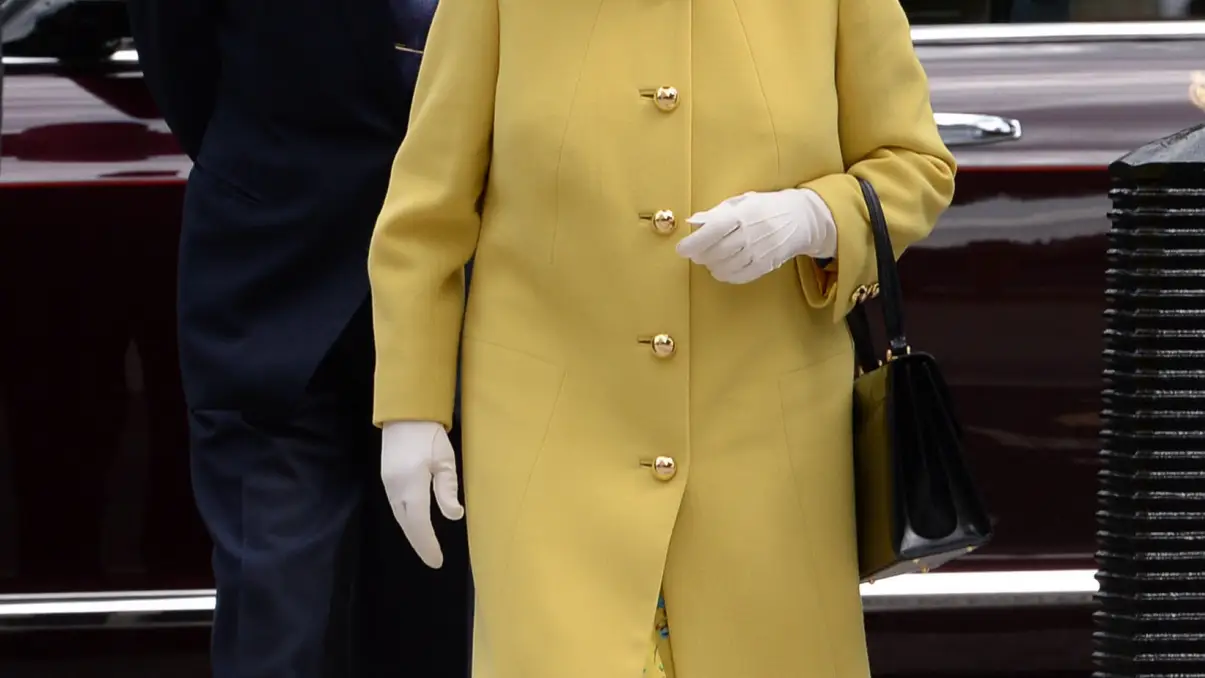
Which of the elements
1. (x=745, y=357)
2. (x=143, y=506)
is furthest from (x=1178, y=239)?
(x=143, y=506)

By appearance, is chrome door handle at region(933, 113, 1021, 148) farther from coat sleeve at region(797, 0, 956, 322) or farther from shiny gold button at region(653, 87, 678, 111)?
shiny gold button at region(653, 87, 678, 111)

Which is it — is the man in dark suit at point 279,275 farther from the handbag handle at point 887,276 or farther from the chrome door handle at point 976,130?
the chrome door handle at point 976,130

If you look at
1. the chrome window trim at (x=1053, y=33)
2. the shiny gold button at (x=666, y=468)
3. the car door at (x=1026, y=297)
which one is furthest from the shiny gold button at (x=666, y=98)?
the chrome window trim at (x=1053, y=33)

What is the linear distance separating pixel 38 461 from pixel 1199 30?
2156mm

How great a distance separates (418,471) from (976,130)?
1.48 metres

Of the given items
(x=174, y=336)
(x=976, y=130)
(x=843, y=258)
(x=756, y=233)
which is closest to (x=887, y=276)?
(x=843, y=258)

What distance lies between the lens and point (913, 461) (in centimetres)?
194

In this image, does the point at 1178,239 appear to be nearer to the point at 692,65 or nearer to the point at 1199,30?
the point at 692,65

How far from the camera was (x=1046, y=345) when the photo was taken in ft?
10.4

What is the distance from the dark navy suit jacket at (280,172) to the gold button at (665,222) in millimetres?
741

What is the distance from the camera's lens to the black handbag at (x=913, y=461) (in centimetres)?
192

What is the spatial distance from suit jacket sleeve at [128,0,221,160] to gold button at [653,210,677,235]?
0.95 meters

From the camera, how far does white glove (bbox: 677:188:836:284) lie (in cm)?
185

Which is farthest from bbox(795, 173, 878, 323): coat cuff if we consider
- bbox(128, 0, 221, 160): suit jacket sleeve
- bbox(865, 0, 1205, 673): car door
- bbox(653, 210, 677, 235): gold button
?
bbox(865, 0, 1205, 673): car door
